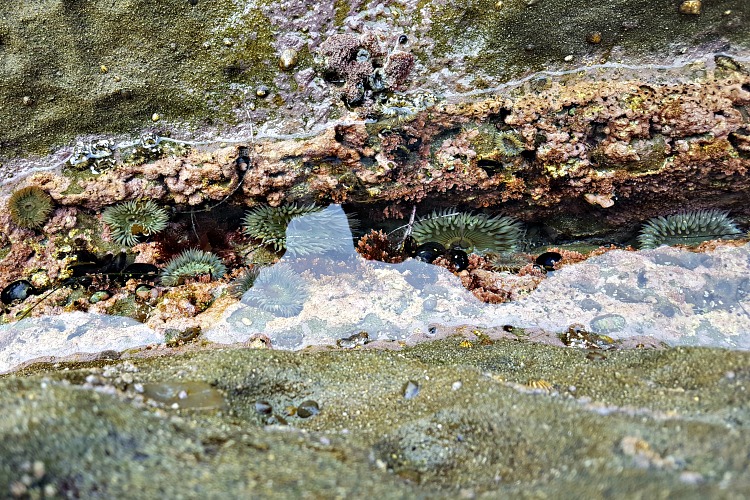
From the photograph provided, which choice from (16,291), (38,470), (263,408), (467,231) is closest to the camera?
(38,470)

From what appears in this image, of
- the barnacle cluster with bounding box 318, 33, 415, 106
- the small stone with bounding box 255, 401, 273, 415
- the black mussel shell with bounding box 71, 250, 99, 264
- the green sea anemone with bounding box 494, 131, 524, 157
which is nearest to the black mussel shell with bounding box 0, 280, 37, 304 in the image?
the black mussel shell with bounding box 71, 250, 99, 264

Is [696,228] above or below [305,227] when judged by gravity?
below

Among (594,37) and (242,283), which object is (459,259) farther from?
(594,37)

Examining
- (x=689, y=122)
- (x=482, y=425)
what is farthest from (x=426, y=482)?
(x=689, y=122)

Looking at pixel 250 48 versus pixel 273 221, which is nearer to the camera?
pixel 250 48

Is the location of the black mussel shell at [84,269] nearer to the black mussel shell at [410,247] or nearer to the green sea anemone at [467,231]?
the black mussel shell at [410,247]

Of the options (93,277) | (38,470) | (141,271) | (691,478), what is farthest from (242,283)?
(691,478)

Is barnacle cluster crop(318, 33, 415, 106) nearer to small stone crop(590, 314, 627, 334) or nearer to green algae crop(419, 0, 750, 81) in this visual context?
green algae crop(419, 0, 750, 81)

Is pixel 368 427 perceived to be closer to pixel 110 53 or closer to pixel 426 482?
pixel 426 482
